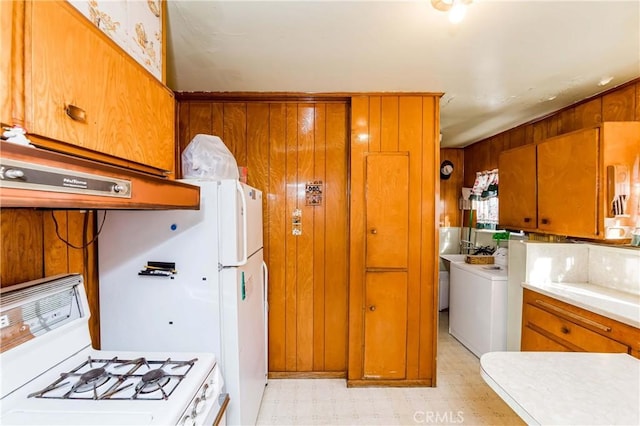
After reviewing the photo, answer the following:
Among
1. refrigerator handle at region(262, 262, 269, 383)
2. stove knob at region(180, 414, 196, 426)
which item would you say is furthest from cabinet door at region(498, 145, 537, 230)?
stove knob at region(180, 414, 196, 426)

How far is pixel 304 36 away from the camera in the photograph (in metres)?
1.58

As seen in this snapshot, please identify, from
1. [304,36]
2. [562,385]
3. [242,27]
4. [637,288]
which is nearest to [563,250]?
[637,288]

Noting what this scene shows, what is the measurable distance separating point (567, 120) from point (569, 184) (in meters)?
0.87

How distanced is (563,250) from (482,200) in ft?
5.60

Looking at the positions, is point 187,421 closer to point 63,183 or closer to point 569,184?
point 63,183

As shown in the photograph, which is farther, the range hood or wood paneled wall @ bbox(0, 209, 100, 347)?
wood paneled wall @ bbox(0, 209, 100, 347)

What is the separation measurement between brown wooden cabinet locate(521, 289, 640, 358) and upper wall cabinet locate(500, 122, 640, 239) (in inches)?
22.2

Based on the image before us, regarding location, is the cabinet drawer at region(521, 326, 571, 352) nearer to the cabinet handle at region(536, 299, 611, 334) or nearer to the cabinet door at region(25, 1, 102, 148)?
the cabinet handle at region(536, 299, 611, 334)

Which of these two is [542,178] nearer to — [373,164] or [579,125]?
[579,125]

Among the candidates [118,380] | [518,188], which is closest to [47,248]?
[118,380]

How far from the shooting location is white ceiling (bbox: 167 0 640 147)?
1.38m

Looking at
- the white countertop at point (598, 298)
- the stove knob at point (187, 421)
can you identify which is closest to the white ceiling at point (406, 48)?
the white countertop at point (598, 298)

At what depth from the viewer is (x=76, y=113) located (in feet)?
2.53

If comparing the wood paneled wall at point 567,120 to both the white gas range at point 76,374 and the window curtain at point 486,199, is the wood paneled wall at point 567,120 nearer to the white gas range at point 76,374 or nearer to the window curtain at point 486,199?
the window curtain at point 486,199
